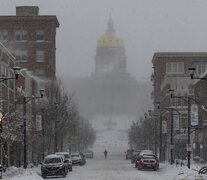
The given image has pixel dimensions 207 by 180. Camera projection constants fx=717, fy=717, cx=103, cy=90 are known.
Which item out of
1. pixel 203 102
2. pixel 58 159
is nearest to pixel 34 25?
pixel 203 102

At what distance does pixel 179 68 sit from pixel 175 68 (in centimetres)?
104

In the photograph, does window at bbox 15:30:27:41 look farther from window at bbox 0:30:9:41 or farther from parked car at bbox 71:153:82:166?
parked car at bbox 71:153:82:166

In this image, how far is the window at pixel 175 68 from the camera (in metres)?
143

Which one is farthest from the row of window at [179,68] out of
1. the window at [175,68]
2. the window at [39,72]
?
the window at [39,72]

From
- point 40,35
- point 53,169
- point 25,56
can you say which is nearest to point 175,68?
point 40,35

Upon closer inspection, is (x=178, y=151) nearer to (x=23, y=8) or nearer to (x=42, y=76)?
(x=42, y=76)

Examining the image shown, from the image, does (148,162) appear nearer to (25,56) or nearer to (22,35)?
(25,56)

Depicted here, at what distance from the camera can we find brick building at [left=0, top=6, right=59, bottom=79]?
4926 inches

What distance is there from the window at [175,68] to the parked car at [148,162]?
7588cm

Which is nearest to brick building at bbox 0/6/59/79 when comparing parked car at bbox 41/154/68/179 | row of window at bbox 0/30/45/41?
row of window at bbox 0/30/45/41

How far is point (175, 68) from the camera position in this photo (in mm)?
144125

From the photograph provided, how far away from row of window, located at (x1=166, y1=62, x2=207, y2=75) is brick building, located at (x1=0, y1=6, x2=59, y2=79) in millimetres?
29196

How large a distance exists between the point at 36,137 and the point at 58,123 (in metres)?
15.6

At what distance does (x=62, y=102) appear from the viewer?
96438mm
